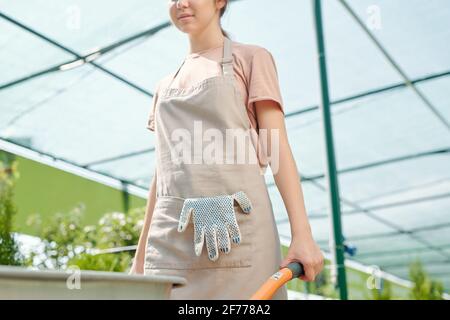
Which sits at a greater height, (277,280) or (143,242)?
(143,242)

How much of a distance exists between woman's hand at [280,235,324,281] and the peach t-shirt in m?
0.28

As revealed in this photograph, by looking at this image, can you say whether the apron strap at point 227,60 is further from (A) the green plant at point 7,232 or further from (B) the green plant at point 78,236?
(B) the green plant at point 78,236

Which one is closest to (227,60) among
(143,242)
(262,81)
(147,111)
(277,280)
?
(262,81)

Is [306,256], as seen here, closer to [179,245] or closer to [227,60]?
[179,245]

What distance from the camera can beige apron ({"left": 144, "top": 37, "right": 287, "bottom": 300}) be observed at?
4.99 feet

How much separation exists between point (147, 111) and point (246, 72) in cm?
536

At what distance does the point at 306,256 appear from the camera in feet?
4.90

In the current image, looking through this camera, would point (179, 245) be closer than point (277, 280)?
No

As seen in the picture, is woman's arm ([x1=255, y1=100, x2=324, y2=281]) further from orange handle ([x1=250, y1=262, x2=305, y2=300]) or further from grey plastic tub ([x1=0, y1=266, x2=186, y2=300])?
grey plastic tub ([x1=0, y1=266, x2=186, y2=300])

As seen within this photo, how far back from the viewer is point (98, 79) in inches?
246

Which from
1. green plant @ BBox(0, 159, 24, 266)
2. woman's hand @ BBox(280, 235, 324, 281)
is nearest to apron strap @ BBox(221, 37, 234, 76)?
woman's hand @ BBox(280, 235, 324, 281)

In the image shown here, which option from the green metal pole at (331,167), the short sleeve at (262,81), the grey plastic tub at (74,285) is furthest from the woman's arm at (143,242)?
the green metal pole at (331,167)
